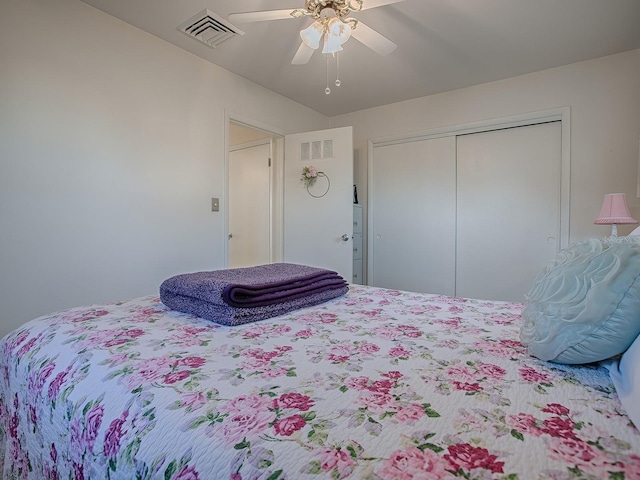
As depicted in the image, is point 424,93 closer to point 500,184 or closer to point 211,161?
point 500,184

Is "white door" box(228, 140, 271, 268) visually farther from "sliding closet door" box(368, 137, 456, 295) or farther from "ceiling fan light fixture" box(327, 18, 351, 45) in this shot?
"ceiling fan light fixture" box(327, 18, 351, 45)

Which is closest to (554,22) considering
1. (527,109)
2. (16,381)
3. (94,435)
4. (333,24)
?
(527,109)

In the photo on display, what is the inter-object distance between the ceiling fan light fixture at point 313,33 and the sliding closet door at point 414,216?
2.02 meters

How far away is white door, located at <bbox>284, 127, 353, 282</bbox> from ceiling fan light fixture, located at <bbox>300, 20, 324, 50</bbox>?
1460 mm

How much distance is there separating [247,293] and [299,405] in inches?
23.3

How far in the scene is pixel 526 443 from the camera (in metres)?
0.45

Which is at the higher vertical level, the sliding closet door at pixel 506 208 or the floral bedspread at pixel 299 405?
the sliding closet door at pixel 506 208

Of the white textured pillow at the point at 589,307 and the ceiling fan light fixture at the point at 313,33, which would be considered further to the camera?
the ceiling fan light fixture at the point at 313,33

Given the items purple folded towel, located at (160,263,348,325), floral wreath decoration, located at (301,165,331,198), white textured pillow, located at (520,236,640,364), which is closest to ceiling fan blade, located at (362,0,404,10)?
purple folded towel, located at (160,263,348,325)

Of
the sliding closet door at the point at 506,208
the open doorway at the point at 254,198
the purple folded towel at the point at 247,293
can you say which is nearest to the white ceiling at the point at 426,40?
the sliding closet door at the point at 506,208

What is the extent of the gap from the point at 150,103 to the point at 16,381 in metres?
2.03

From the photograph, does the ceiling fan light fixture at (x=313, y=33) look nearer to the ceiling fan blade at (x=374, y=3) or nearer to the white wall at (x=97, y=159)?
the ceiling fan blade at (x=374, y=3)

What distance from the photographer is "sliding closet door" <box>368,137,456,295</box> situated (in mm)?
3379

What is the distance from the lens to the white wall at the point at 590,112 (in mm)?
2551
